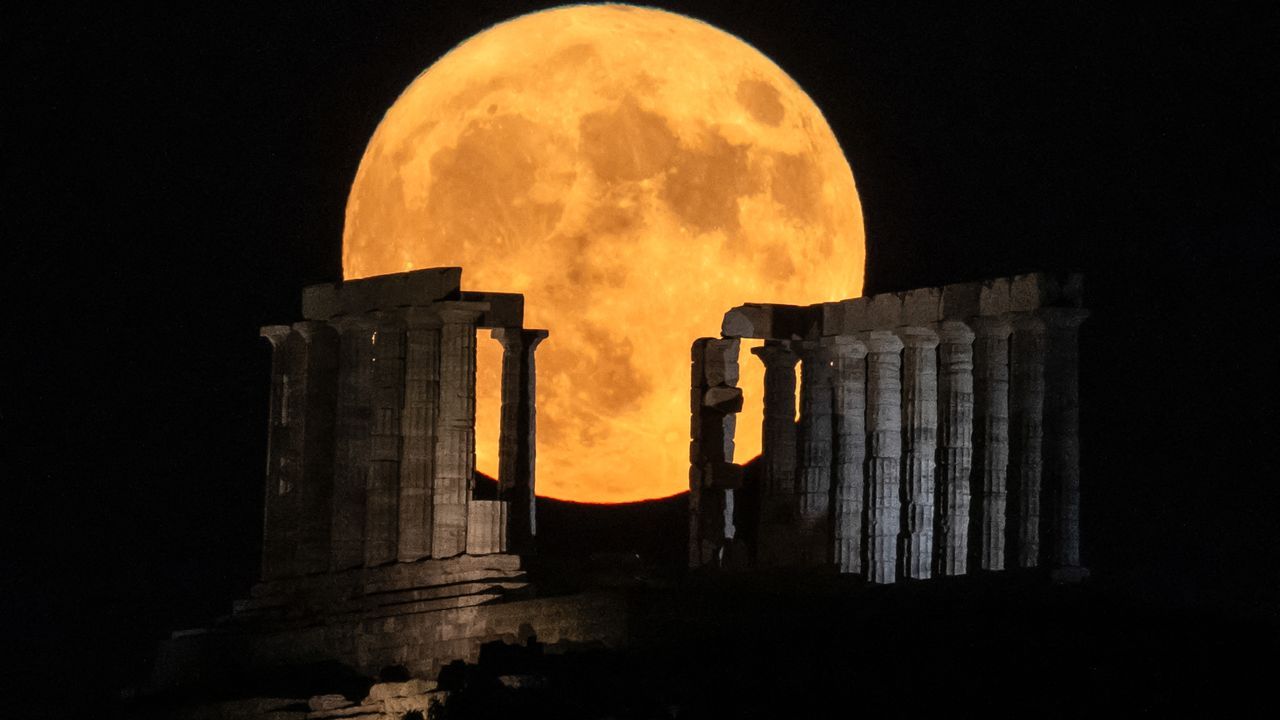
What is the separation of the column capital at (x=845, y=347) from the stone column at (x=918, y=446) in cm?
158

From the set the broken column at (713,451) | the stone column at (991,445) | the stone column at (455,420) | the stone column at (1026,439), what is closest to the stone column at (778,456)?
the broken column at (713,451)

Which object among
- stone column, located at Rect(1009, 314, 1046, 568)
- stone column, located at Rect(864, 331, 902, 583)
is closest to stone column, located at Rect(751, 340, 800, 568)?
stone column, located at Rect(864, 331, 902, 583)

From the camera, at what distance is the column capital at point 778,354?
292 ft

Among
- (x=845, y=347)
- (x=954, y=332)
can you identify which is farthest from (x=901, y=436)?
(x=954, y=332)

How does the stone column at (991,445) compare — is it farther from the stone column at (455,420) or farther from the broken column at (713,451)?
the stone column at (455,420)

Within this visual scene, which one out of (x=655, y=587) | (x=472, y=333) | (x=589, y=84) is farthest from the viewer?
(x=589, y=84)

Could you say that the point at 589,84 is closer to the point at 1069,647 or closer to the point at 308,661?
the point at 308,661

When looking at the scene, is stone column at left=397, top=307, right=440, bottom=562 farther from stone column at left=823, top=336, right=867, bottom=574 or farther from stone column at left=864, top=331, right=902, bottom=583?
stone column at left=864, top=331, right=902, bottom=583

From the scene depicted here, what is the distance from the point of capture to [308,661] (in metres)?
82.8

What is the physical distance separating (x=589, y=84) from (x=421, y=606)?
1619 cm

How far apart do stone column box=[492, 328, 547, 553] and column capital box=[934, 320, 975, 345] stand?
10.3 metres

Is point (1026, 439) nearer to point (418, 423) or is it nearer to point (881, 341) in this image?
point (881, 341)

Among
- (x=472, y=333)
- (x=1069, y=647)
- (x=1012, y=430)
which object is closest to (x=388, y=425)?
(x=472, y=333)

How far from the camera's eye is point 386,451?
282 feet
